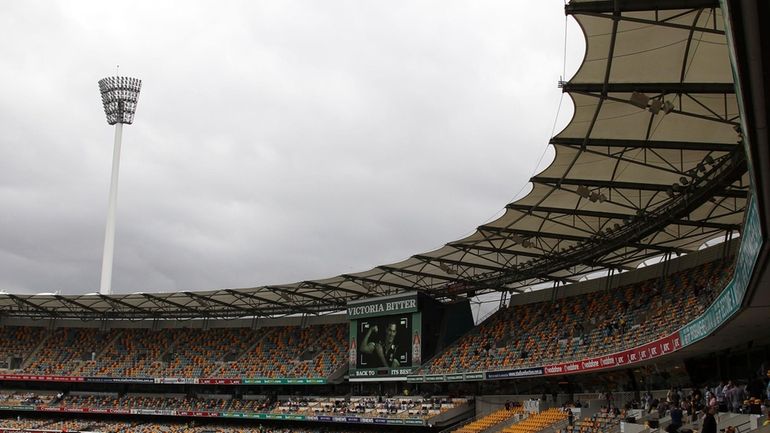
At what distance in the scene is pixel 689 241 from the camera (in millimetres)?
37219

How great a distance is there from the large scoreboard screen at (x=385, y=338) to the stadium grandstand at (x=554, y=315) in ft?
0.49

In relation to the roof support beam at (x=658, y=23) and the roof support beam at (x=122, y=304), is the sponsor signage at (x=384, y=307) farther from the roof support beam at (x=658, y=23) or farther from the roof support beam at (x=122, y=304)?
the roof support beam at (x=658, y=23)

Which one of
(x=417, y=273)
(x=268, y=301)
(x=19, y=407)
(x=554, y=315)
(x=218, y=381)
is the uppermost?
(x=417, y=273)

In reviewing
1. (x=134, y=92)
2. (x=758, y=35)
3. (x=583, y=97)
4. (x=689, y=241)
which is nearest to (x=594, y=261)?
(x=689, y=241)

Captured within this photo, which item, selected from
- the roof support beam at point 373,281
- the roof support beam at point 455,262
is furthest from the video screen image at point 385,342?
the roof support beam at point 455,262

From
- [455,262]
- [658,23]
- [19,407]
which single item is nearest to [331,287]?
[455,262]

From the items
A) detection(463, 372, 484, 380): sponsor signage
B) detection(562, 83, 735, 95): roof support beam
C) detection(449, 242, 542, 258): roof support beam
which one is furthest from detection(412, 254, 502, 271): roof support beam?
detection(562, 83, 735, 95): roof support beam

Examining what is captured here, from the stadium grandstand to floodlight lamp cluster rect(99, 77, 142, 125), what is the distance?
2403cm

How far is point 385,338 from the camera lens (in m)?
49.4

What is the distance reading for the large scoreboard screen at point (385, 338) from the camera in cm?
4822

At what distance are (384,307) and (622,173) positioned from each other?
85.0ft

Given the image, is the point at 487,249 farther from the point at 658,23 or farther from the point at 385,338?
the point at 658,23

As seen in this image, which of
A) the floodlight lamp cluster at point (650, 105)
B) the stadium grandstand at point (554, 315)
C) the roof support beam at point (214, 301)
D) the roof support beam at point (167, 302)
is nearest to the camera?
the stadium grandstand at point (554, 315)

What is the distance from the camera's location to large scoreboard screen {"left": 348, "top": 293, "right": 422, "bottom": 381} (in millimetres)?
48219
